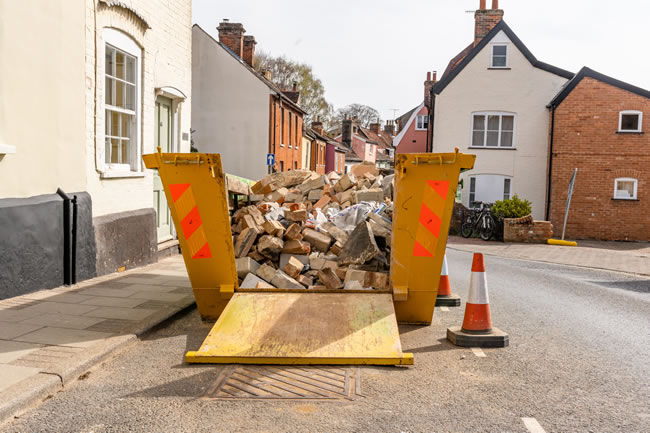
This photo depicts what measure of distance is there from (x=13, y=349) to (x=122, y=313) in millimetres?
1507

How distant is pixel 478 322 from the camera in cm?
555

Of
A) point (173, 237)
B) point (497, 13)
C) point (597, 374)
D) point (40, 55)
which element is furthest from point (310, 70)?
point (597, 374)

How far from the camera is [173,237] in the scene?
1152 cm

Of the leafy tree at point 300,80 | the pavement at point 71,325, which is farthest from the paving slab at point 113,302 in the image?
the leafy tree at point 300,80

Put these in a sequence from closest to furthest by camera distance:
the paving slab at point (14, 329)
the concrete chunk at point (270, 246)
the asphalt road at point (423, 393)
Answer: the asphalt road at point (423, 393) → the paving slab at point (14, 329) → the concrete chunk at point (270, 246)

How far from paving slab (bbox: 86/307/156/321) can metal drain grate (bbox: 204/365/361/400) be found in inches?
70.9

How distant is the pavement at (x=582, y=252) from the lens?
14289 mm

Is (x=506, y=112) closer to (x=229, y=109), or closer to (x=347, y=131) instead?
(x=229, y=109)

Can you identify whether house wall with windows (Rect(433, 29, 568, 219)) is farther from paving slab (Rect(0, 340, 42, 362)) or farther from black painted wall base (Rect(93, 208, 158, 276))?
paving slab (Rect(0, 340, 42, 362))

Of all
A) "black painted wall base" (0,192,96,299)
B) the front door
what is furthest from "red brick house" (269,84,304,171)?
"black painted wall base" (0,192,96,299)

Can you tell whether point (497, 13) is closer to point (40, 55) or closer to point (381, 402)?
point (40, 55)

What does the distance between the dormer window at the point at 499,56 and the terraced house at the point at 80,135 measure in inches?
682

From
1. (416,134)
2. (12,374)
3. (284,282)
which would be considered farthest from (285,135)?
(12,374)

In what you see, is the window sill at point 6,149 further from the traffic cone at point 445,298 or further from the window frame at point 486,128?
the window frame at point 486,128
